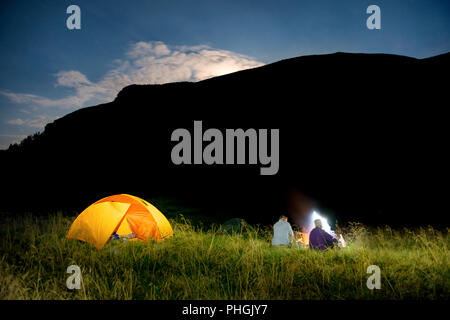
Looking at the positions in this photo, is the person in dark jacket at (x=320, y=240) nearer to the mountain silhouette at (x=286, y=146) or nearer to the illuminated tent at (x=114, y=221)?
the illuminated tent at (x=114, y=221)

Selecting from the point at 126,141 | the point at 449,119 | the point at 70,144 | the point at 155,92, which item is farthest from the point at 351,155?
the point at 70,144

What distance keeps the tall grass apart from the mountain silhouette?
9.85 metres

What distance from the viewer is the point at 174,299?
12.8 ft

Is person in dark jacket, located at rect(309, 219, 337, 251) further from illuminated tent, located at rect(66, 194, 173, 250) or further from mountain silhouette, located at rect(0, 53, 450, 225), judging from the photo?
mountain silhouette, located at rect(0, 53, 450, 225)

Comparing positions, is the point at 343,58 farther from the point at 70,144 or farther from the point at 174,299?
the point at 70,144

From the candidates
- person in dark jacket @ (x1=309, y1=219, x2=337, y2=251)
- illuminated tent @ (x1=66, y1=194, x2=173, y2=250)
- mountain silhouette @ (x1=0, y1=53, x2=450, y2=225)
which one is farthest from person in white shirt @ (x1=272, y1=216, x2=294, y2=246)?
mountain silhouette @ (x1=0, y1=53, x2=450, y2=225)

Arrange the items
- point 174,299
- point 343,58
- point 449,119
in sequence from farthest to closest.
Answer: point 343,58, point 449,119, point 174,299

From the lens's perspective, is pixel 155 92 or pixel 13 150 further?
pixel 155 92

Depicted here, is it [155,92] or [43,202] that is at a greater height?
[155,92]

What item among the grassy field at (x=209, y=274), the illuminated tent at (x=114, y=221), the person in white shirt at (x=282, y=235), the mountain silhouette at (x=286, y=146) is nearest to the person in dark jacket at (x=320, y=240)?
the grassy field at (x=209, y=274)

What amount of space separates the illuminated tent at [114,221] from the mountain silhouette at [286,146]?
8225 millimetres

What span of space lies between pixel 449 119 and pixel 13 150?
45895mm

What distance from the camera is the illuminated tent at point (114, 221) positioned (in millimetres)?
7082

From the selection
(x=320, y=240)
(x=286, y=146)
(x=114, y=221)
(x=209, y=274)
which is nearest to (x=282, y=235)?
(x=320, y=240)
